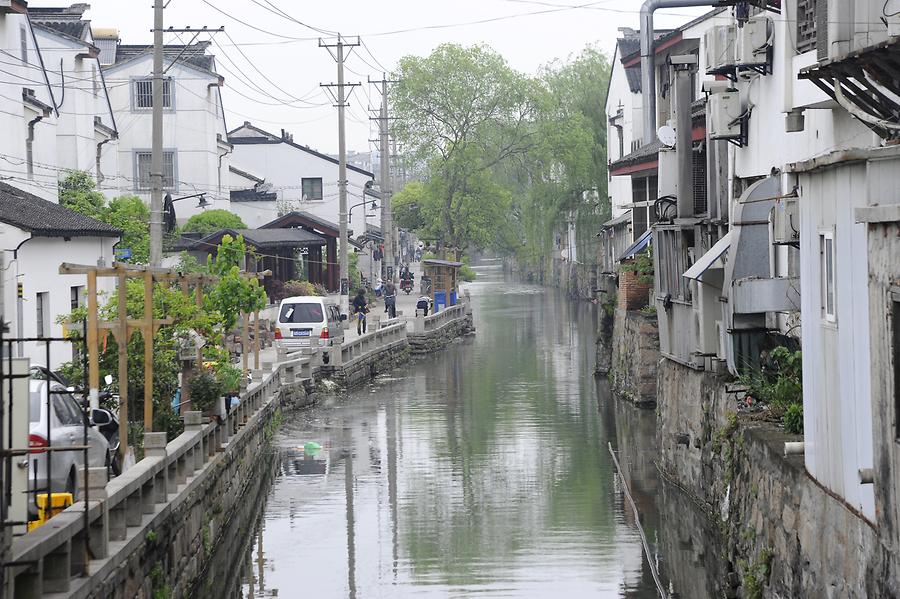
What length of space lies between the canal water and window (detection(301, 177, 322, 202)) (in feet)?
115

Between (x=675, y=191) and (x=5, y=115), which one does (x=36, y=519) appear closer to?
(x=675, y=191)

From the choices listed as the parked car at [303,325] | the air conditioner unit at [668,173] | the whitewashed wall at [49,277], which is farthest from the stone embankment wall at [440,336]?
the air conditioner unit at [668,173]

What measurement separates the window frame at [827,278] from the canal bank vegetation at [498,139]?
4995cm

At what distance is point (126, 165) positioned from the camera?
183 ft

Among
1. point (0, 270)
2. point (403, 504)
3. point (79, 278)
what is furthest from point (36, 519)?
point (79, 278)

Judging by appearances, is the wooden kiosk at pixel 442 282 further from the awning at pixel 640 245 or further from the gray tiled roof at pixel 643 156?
the awning at pixel 640 245

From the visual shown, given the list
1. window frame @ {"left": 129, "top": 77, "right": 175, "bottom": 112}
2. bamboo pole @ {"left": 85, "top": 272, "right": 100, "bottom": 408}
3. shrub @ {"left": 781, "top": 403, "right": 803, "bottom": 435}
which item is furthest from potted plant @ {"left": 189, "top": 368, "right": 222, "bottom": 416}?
window frame @ {"left": 129, "top": 77, "right": 175, "bottom": 112}

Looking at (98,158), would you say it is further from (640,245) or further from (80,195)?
(640,245)

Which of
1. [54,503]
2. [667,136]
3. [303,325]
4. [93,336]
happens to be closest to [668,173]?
[667,136]

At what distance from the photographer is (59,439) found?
13.5m

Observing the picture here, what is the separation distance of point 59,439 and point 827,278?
7.85m

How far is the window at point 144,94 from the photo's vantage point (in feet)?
183

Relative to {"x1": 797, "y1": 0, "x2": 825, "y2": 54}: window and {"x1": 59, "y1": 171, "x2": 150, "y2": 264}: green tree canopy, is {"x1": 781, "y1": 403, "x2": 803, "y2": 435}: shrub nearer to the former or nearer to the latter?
{"x1": 797, "y1": 0, "x2": 825, "y2": 54}: window

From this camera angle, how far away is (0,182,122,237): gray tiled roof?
76.9 ft
